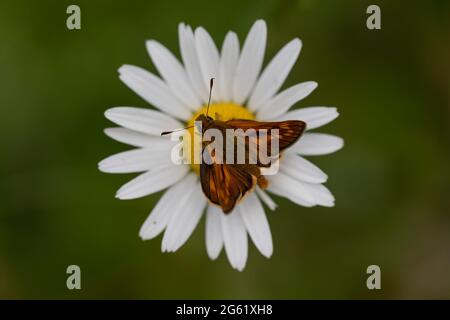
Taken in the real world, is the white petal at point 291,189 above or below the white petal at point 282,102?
below

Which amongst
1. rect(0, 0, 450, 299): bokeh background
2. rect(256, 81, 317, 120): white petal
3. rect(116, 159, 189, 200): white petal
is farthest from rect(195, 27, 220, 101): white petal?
rect(0, 0, 450, 299): bokeh background

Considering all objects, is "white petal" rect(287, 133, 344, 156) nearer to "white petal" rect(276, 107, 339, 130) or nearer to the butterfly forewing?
"white petal" rect(276, 107, 339, 130)

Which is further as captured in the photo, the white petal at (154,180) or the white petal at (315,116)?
the white petal at (154,180)

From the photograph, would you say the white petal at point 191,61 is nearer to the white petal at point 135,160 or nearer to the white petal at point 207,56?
the white petal at point 207,56

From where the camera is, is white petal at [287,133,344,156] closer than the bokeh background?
Yes

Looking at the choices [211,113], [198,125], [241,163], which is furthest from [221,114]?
[241,163]

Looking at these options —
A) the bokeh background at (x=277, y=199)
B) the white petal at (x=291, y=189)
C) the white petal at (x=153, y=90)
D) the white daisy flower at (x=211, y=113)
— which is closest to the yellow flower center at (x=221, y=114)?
the white daisy flower at (x=211, y=113)
